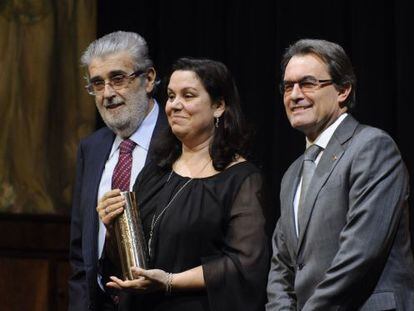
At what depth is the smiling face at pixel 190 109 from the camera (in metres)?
3.48

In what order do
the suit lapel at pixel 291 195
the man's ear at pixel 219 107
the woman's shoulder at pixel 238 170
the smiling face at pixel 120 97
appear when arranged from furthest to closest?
the smiling face at pixel 120 97
the man's ear at pixel 219 107
the woman's shoulder at pixel 238 170
the suit lapel at pixel 291 195

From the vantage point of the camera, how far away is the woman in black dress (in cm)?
336

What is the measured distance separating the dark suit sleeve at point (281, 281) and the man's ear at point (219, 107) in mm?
491

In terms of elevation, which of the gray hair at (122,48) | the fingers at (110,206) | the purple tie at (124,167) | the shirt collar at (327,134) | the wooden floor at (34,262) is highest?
the gray hair at (122,48)

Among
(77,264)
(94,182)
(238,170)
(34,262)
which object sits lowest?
(34,262)

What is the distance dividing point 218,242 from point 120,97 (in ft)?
2.63

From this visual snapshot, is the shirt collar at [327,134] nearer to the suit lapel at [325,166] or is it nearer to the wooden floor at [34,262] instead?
the suit lapel at [325,166]

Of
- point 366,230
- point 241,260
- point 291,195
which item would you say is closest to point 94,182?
point 241,260

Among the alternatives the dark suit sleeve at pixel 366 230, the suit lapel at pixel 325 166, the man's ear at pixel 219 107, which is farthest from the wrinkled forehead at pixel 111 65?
the dark suit sleeve at pixel 366 230

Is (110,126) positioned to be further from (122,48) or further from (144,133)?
(122,48)

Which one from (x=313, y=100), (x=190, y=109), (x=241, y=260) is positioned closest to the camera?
(x=313, y=100)

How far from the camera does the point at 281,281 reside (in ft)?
10.6

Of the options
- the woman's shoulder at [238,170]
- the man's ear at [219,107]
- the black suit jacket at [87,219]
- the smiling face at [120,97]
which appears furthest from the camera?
the smiling face at [120,97]

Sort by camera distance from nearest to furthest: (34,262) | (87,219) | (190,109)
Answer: (190,109), (87,219), (34,262)
